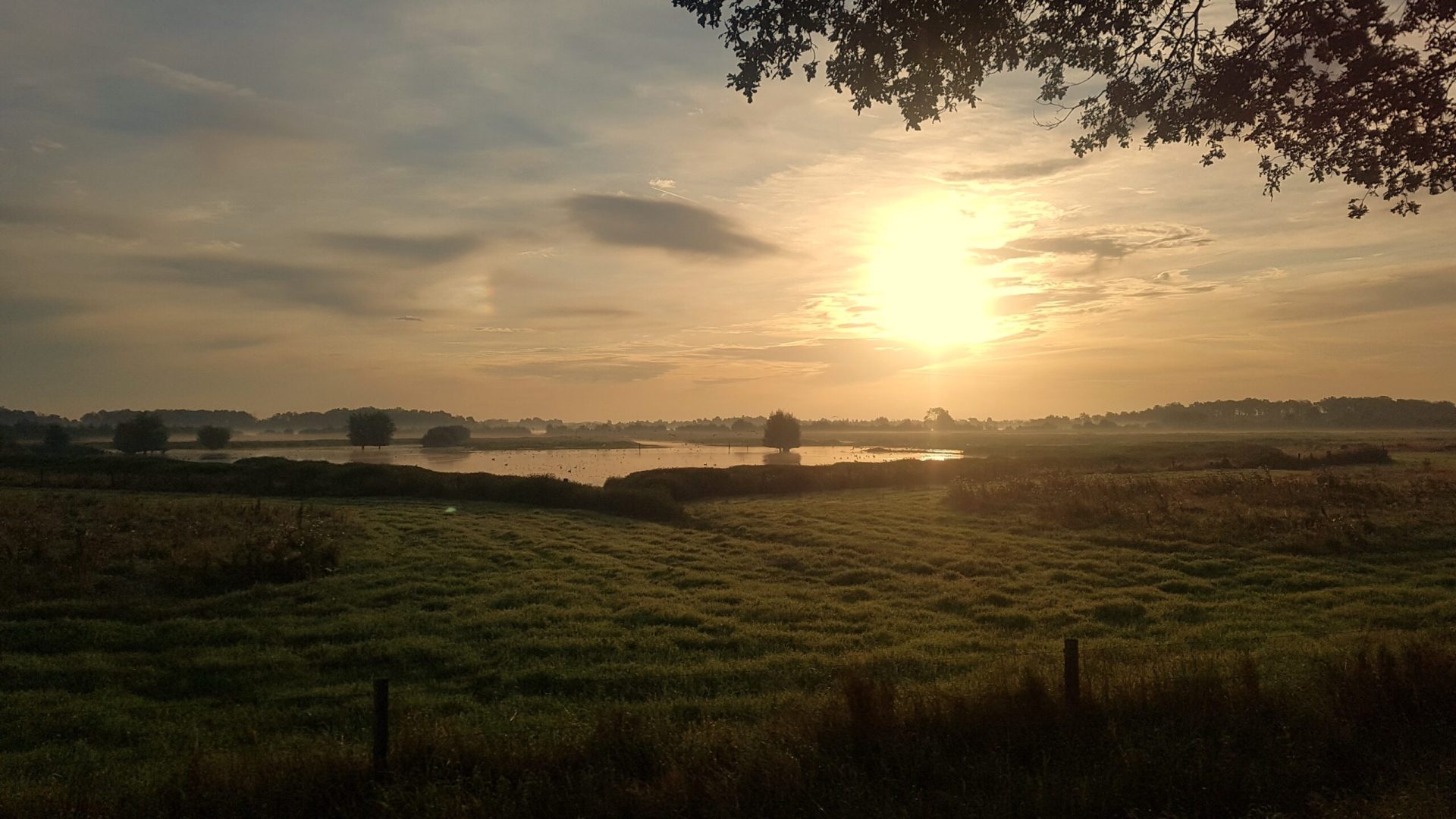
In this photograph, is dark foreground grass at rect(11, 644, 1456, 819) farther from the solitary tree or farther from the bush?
the bush

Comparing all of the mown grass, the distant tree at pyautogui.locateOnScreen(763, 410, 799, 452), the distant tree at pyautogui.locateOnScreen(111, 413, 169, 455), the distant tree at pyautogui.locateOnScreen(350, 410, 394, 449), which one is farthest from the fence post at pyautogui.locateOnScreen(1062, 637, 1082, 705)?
the distant tree at pyautogui.locateOnScreen(350, 410, 394, 449)

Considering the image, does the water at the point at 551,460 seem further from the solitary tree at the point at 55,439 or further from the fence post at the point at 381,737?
the fence post at the point at 381,737

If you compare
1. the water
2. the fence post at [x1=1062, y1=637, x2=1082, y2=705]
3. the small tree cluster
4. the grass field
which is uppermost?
the small tree cluster

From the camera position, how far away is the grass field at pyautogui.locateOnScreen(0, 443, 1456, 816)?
7410 millimetres

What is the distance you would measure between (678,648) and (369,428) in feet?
538

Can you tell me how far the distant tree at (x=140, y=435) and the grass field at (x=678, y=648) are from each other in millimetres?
113534

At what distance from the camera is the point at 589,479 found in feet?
251

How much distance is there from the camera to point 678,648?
14.6m

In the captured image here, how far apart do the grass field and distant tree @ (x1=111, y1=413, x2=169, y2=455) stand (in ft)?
372

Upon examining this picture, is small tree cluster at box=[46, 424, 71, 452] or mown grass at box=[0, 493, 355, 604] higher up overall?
small tree cluster at box=[46, 424, 71, 452]

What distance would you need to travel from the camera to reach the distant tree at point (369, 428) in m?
160

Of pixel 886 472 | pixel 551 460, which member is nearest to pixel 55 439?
pixel 551 460

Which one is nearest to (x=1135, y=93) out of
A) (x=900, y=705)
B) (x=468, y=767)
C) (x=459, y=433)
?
(x=900, y=705)

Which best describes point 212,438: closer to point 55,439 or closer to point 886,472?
point 55,439
